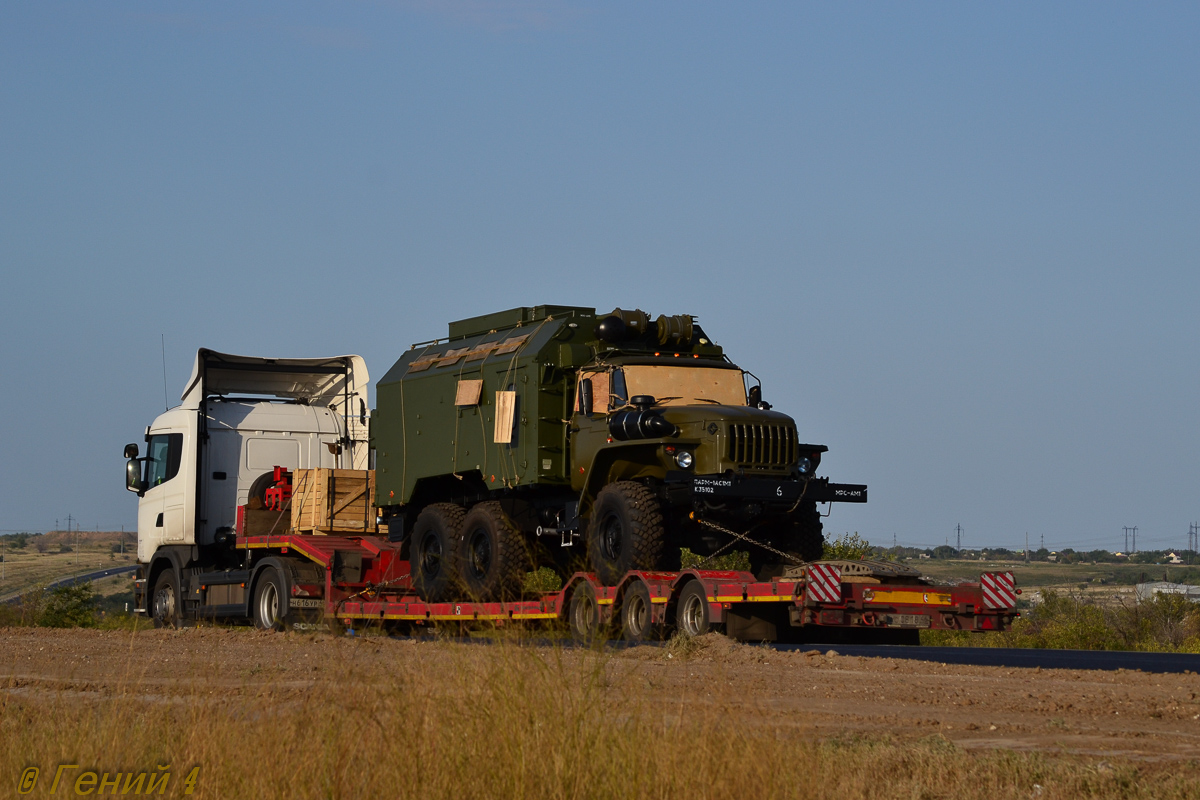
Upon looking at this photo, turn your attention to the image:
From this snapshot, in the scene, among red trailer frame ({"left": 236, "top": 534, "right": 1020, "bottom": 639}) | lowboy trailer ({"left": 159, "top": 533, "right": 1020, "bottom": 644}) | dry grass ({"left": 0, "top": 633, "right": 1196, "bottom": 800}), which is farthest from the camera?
lowboy trailer ({"left": 159, "top": 533, "right": 1020, "bottom": 644})

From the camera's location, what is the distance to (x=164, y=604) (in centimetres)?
2705

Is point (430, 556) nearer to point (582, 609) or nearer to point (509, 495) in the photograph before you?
point (509, 495)

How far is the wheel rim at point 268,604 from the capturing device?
2364cm

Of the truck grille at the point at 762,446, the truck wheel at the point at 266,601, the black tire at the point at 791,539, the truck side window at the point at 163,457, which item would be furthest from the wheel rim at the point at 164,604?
the truck grille at the point at 762,446

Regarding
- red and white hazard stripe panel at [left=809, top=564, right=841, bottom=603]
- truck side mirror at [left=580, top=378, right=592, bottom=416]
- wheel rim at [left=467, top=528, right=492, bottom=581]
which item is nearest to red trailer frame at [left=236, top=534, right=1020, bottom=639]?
red and white hazard stripe panel at [left=809, top=564, right=841, bottom=603]

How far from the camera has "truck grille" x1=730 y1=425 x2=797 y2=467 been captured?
1816cm

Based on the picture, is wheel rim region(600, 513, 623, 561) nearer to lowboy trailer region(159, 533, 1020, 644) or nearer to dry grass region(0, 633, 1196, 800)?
lowboy trailer region(159, 533, 1020, 644)

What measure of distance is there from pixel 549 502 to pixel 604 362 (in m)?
2.45

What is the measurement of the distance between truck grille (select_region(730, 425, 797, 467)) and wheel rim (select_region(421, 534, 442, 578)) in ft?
19.4

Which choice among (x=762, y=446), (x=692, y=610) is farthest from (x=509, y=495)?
(x=692, y=610)

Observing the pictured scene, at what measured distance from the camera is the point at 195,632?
69.8 feet

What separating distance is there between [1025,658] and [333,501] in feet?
37.4

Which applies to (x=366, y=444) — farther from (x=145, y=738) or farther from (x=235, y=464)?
(x=145, y=738)

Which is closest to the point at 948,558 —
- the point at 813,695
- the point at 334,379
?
the point at 334,379
